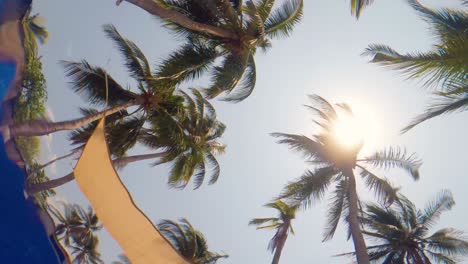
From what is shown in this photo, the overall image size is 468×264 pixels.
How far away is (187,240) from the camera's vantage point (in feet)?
57.2

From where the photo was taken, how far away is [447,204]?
16766 millimetres

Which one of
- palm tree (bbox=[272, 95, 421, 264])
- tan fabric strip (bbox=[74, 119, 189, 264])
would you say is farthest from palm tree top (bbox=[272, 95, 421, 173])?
tan fabric strip (bbox=[74, 119, 189, 264])

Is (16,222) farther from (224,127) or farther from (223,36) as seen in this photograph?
(224,127)

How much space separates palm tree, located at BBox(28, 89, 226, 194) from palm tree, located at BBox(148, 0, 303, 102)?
231cm

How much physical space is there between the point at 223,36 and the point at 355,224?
8.25 meters

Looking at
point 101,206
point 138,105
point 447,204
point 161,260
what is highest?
point 138,105

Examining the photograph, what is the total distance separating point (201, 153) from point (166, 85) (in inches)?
183

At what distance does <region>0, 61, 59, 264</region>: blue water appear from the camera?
3.19 meters

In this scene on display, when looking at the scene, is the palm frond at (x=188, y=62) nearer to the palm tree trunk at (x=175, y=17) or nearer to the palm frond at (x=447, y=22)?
the palm tree trunk at (x=175, y=17)

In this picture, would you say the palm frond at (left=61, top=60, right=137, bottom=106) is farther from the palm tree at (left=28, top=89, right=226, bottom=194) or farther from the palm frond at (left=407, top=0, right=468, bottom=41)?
the palm frond at (left=407, top=0, right=468, bottom=41)

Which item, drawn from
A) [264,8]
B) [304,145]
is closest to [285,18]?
[264,8]

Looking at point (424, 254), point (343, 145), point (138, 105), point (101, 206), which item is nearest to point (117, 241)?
point (101, 206)

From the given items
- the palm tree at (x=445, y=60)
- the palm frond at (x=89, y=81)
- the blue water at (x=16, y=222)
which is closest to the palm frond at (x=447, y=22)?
the palm tree at (x=445, y=60)

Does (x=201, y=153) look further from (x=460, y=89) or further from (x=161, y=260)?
(x=161, y=260)
